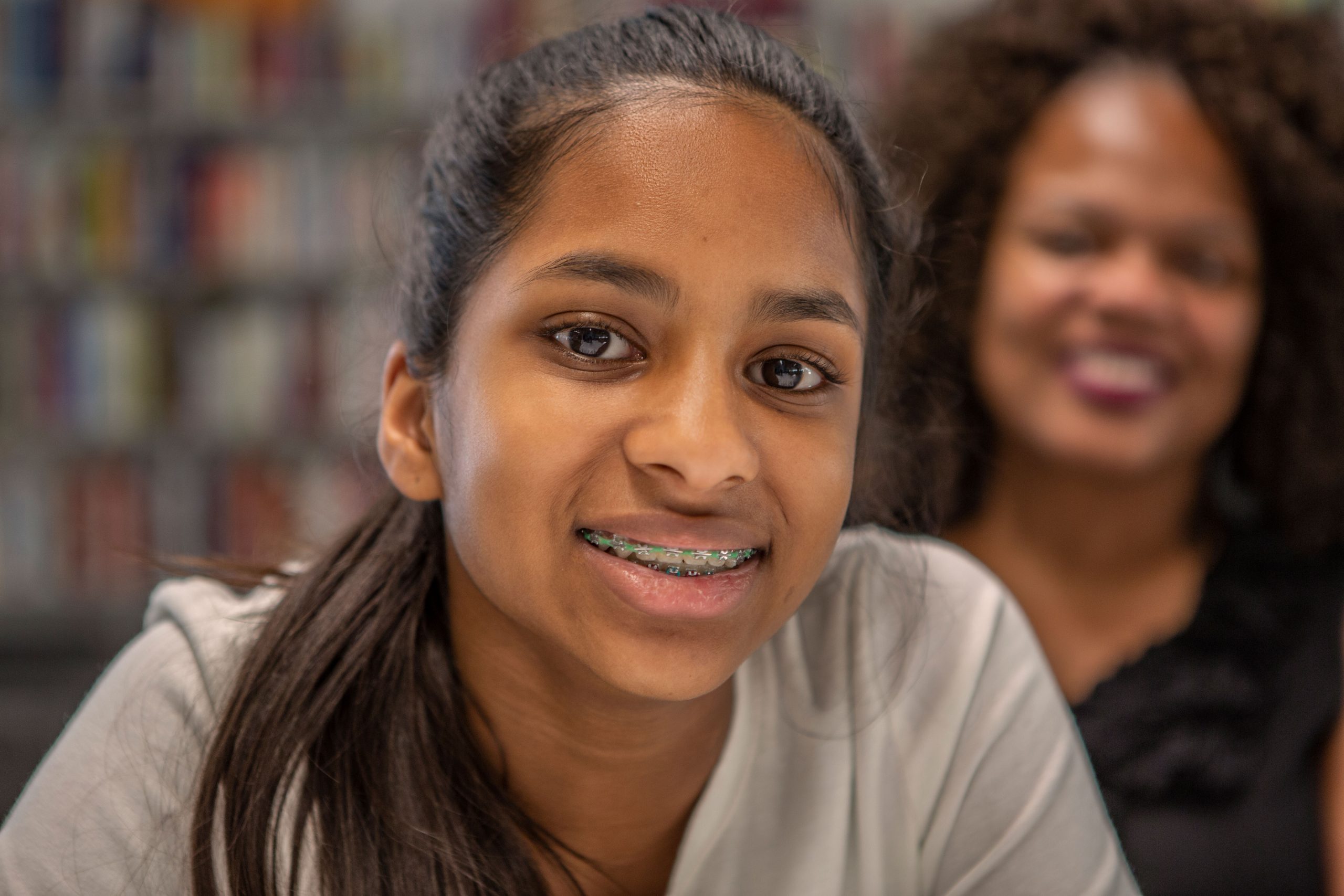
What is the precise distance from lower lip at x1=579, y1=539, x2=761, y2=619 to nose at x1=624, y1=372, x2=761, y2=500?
0.07 meters

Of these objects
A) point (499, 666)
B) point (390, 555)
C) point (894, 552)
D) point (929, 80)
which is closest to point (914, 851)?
point (894, 552)

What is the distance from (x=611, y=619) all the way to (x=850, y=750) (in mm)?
337

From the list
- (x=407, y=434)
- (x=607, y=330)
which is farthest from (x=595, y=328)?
(x=407, y=434)

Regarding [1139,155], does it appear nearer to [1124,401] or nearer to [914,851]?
Result: [1124,401]

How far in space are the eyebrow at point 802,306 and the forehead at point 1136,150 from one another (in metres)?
0.71

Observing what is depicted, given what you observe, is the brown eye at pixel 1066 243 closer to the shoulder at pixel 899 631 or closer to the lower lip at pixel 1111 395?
the lower lip at pixel 1111 395

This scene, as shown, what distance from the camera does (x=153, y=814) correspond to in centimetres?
92

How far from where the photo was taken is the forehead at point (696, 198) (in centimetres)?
84

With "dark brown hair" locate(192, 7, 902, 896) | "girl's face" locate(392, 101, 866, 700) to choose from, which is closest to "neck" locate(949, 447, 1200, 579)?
"dark brown hair" locate(192, 7, 902, 896)

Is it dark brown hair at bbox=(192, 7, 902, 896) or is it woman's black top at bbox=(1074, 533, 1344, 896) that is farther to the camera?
woman's black top at bbox=(1074, 533, 1344, 896)

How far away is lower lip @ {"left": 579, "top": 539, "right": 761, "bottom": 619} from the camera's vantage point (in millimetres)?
857

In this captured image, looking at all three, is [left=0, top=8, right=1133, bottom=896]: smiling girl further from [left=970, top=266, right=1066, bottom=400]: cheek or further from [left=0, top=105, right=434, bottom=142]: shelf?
[left=0, top=105, right=434, bottom=142]: shelf

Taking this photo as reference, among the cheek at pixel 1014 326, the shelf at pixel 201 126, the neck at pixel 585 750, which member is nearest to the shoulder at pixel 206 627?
the neck at pixel 585 750

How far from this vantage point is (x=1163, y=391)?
1.51 metres
